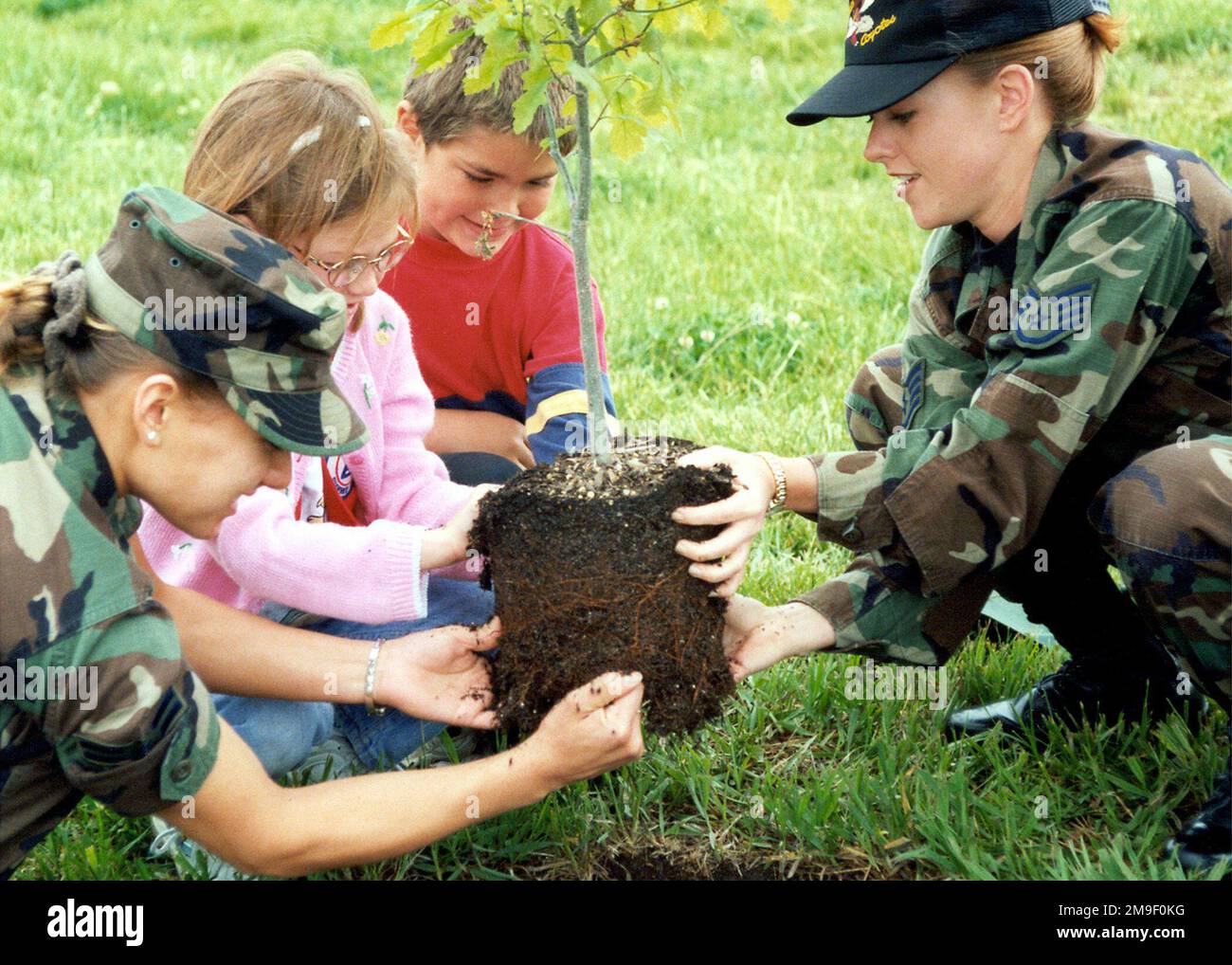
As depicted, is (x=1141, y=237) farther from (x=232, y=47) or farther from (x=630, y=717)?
(x=232, y=47)

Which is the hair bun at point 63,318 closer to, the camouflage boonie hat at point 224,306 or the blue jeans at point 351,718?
the camouflage boonie hat at point 224,306

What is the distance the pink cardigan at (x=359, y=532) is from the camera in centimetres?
250

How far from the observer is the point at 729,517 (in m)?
2.32

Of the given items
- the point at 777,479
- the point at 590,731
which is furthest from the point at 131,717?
the point at 777,479

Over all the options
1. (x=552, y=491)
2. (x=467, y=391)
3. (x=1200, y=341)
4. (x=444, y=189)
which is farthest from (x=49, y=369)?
(x=1200, y=341)

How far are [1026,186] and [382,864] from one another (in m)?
1.84

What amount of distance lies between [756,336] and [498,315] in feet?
5.77

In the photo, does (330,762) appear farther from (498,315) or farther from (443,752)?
(498,315)

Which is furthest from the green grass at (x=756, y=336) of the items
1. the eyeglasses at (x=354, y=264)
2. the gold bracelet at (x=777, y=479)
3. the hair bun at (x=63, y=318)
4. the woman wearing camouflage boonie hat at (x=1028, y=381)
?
the hair bun at (x=63, y=318)

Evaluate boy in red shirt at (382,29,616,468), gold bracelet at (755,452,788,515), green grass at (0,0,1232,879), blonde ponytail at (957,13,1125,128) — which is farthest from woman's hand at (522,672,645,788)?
blonde ponytail at (957,13,1125,128)

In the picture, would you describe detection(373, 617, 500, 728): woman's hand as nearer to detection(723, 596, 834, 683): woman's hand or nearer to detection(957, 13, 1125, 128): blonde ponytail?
detection(723, 596, 834, 683): woman's hand

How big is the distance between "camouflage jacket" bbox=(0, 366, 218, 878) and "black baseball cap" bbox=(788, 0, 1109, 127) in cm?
151

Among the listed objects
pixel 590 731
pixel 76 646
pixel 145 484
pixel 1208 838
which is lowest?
pixel 1208 838

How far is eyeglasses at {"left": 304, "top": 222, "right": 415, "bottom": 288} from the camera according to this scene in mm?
2498
